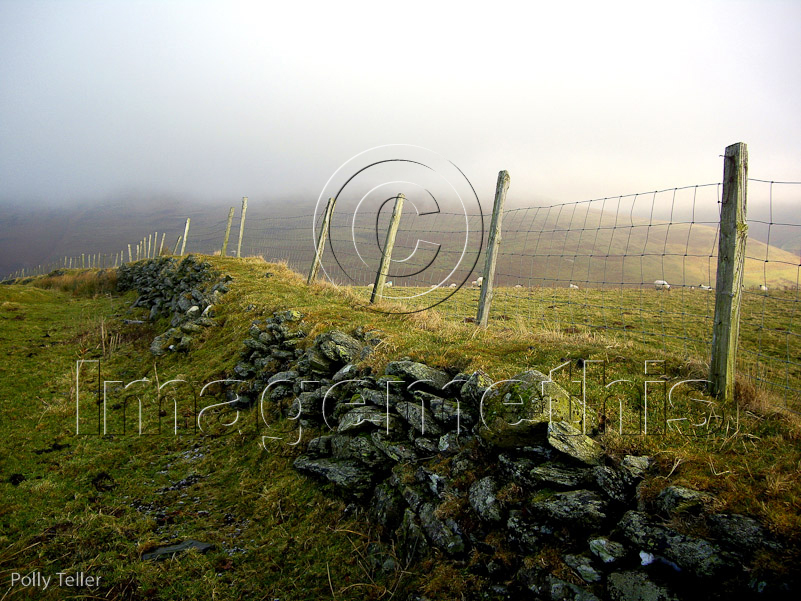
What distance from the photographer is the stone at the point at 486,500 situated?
12.6 ft

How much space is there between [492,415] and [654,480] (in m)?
1.57

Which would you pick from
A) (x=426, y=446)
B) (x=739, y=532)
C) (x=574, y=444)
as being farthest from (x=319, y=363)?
(x=739, y=532)

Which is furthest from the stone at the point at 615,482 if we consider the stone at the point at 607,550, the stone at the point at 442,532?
the stone at the point at 442,532

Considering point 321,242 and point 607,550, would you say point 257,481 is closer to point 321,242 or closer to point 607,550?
point 607,550

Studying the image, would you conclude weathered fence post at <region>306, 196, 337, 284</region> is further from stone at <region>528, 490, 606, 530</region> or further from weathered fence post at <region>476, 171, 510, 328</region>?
stone at <region>528, 490, 606, 530</region>

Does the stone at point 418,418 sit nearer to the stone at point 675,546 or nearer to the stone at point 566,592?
the stone at point 566,592

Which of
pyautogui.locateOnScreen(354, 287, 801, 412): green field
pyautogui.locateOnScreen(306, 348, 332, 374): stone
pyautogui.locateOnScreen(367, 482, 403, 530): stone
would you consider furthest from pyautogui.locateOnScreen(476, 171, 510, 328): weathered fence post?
pyautogui.locateOnScreen(367, 482, 403, 530): stone

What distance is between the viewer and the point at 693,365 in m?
5.43

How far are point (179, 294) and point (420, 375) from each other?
1476cm

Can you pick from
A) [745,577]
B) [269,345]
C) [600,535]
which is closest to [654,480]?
[600,535]

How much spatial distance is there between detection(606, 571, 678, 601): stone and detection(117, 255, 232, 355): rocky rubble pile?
38.8ft

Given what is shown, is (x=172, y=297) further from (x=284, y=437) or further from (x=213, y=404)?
(x=284, y=437)

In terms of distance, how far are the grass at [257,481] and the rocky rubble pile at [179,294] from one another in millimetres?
2174

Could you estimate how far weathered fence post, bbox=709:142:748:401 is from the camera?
488 cm
